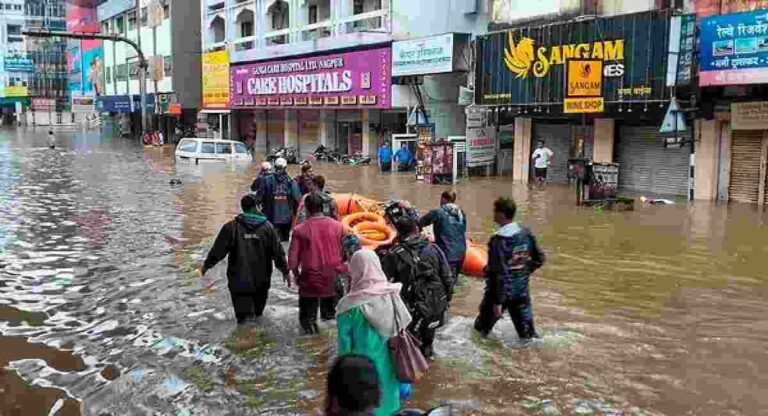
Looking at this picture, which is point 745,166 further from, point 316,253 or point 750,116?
point 316,253

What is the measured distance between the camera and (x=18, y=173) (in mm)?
29750

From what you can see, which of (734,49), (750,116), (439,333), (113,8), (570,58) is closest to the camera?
(439,333)

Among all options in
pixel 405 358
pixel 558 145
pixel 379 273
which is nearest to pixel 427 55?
pixel 558 145

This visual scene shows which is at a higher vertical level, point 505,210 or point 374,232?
point 505,210

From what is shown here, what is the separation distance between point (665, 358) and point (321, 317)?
349 centimetres

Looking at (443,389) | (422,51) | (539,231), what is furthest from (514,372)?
(422,51)

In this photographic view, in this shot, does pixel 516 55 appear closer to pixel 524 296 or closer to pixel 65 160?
pixel 524 296

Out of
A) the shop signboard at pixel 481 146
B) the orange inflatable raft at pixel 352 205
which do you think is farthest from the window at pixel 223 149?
the orange inflatable raft at pixel 352 205

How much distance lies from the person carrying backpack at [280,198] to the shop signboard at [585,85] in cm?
1292

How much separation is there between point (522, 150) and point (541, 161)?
2.62m

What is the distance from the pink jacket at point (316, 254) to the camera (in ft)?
25.2

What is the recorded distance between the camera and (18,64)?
116312 millimetres

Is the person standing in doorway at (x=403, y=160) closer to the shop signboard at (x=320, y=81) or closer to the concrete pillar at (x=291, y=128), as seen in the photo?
the shop signboard at (x=320, y=81)

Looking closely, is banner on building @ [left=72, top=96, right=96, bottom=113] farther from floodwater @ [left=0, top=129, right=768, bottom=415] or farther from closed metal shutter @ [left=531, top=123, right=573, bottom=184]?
floodwater @ [left=0, top=129, right=768, bottom=415]
